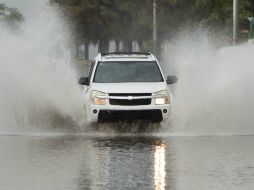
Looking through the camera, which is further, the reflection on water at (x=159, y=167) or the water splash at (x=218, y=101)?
the water splash at (x=218, y=101)

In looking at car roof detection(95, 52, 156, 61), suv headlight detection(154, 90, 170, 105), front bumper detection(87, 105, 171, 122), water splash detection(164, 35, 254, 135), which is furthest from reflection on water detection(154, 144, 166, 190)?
car roof detection(95, 52, 156, 61)

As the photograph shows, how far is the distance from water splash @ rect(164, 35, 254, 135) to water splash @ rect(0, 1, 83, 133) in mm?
2384

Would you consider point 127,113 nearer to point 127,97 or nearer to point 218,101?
point 127,97

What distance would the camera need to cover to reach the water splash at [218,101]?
2183cm

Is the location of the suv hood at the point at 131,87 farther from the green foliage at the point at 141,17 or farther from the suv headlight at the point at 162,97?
the green foliage at the point at 141,17

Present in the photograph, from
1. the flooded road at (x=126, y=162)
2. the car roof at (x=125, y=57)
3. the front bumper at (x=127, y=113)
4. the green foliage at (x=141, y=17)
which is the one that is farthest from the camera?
the green foliage at (x=141, y=17)

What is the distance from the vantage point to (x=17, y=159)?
15898 mm

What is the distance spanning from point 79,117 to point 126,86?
169cm

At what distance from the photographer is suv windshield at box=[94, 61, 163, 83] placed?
21.8 m

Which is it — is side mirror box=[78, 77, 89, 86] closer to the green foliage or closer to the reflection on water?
the reflection on water

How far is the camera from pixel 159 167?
14.7 meters

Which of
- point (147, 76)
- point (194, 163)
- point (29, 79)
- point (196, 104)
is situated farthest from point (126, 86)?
point (194, 163)

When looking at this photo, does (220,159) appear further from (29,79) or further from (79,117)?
(29,79)

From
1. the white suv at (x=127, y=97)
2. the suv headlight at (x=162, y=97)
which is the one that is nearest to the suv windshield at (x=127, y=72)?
the white suv at (x=127, y=97)
